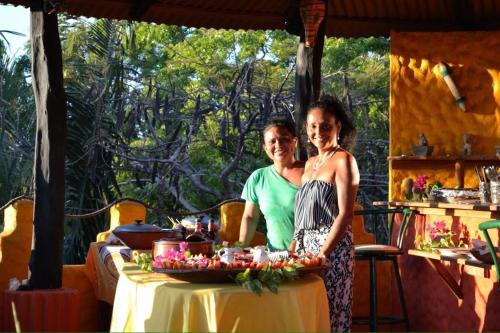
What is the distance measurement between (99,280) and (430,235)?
7.92ft

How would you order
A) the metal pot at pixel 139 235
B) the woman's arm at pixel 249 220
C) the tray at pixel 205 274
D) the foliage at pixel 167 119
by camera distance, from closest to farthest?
the tray at pixel 205 274, the woman's arm at pixel 249 220, the metal pot at pixel 139 235, the foliage at pixel 167 119

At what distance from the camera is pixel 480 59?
27.8 ft

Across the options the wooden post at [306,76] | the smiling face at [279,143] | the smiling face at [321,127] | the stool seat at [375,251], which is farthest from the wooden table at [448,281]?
the smiling face at [321,127]

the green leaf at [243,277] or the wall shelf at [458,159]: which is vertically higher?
the wall shelf at [458,159]

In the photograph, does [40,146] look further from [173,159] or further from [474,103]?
[173,159]

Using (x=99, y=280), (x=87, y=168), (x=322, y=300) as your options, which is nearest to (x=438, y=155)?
(x=99, y=280)

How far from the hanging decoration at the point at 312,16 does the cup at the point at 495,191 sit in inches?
66.4

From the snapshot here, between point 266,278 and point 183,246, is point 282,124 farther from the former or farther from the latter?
point 266,278

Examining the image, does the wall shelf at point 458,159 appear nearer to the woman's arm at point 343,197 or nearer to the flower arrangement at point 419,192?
the flower arrangement at point 419,192

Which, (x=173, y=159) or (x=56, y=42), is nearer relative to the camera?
(x=56, y=42)

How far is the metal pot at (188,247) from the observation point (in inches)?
146

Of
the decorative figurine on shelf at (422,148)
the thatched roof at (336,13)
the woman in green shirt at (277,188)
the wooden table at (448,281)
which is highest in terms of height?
the thatched roof at (336,13)

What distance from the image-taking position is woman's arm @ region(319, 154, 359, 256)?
3805 mm

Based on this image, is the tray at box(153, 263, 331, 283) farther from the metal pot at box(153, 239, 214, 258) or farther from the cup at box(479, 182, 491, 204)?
the cup at box(479, 182, 491, 204)
